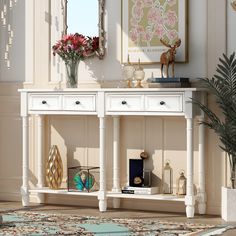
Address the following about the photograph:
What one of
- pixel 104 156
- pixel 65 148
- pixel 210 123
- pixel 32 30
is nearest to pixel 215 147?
pixel 210 123

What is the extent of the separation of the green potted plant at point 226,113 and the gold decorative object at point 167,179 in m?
0.56

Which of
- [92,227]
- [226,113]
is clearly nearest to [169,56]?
[226,113]

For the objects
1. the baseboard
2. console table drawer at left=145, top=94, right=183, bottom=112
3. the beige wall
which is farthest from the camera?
the baseboard

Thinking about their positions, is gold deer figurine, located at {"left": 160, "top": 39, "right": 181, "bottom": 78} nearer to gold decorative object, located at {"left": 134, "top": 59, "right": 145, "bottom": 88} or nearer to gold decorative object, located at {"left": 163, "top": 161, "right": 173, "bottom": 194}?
gold decorative object, located at {"left": 134, "top": 59, "right": 145, "bottom": 88}

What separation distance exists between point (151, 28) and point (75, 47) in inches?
26.5

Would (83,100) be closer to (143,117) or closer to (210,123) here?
(143,117)

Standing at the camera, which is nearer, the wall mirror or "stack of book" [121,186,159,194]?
"stack of book" [121,186,159,194]

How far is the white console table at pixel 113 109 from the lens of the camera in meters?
5.86

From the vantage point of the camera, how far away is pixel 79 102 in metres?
6.20

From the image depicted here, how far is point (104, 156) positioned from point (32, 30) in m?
1.42

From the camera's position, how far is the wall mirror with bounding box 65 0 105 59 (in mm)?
6430

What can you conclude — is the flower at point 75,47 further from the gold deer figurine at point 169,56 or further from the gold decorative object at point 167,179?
A: the gold decorative object at point 167,179

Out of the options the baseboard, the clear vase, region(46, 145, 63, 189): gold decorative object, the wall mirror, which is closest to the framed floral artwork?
the wall mirror

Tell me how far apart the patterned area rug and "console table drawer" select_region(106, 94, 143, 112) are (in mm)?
906
